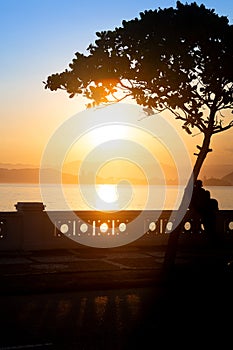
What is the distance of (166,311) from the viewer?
34.9 feet

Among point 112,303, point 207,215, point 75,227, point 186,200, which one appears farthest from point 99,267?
point 207,215

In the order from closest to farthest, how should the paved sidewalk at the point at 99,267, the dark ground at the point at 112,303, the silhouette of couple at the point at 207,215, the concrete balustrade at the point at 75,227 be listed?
1. the dark ground at the point at 112,303
2. the paved sidewalk at the point at 99,267
3. the concrete balustrade at the point at 75,227
4. the silhouette of couple at the point at 207,215

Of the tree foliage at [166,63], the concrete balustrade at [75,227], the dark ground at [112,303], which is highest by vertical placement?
the tree foliage at [166,63]

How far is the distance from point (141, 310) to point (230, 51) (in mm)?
7523

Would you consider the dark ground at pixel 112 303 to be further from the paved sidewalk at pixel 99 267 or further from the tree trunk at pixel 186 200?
the tree trunk at pixel 186 200

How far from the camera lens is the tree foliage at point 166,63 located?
14.9m

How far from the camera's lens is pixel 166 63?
1516 cm

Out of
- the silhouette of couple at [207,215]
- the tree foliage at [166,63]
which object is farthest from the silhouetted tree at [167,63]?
the silhouette of couple at [207,215]

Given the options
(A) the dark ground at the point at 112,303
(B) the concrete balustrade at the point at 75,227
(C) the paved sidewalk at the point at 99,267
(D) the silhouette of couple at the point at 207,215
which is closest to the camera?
(A) the dark ground at the point at 112,303

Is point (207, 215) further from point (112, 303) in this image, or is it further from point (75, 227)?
point (112, 303)

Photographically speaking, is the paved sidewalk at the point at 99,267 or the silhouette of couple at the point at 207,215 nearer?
the paved sidewalk at the point at 99,267

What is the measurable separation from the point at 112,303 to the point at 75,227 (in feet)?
29.4

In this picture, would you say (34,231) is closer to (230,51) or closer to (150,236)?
(150,236)

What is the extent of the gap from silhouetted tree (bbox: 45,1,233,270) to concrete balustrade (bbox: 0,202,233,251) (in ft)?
13.6
